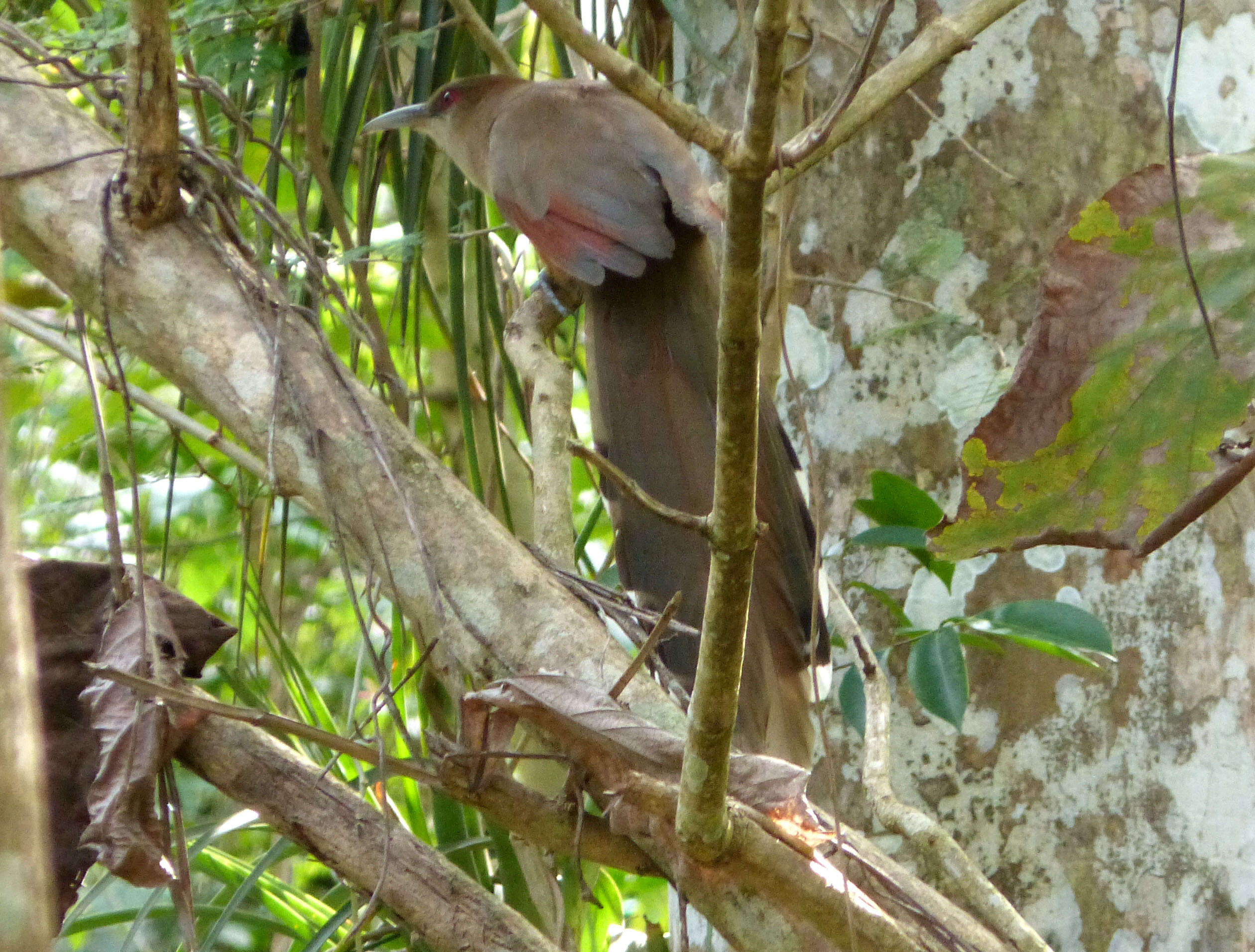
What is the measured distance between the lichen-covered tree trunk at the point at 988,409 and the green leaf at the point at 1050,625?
12.3 inches

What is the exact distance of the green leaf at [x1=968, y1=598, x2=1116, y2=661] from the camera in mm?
1566

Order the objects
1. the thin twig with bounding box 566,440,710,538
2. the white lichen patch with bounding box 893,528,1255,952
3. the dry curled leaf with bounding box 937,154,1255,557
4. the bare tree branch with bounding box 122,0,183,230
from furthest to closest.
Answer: the white lichen patch with bounding box 893,528,1255,952, the bare tree branch with bounding box 122,0,183,230, the dry curled leaf with bounding box 937,154,1255,557, the thin twig with bounding box 566,440,710,538

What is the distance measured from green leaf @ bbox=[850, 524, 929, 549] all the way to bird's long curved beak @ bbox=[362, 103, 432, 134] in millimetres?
1212

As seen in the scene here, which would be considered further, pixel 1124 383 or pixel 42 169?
pixel 42 169

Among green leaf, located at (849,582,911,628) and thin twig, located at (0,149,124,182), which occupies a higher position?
thin twig, located at (0,149,124,182)

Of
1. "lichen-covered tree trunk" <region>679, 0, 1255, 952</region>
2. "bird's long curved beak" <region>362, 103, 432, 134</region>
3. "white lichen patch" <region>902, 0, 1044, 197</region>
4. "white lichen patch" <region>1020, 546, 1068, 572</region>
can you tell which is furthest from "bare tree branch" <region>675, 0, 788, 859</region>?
"bird's long curved beak" <region>362, 103, 432, 134</region>

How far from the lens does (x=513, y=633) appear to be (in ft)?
4.50

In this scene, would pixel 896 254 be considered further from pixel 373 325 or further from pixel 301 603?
pixel 301 603

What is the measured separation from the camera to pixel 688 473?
2.15 meters

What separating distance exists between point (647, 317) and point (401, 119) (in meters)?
0.62

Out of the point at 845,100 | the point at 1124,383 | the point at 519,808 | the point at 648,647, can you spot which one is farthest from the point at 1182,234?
the point at 519,808

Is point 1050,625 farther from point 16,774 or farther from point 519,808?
point 16,774

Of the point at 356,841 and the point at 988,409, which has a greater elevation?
the point at 988,409

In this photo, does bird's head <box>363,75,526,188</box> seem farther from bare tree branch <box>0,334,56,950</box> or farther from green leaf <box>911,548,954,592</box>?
bare tree branch <box>0,334,56,950</box>
